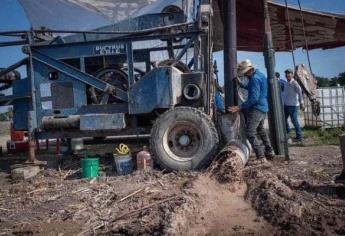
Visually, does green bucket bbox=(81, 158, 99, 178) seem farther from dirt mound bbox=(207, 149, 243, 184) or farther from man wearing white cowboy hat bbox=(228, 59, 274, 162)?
man wearing white cowboy hat bbox=(228, 59, 274, 162)

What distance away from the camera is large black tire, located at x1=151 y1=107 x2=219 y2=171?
7.06 m

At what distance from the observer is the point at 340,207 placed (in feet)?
15.3

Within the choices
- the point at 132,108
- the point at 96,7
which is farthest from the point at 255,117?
the point at 96,7

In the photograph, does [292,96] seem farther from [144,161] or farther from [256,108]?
[144,161]

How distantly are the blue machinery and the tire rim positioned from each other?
0.06 ft

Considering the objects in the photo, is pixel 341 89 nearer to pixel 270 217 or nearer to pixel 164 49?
pixel 164 49

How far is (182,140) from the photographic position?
7.33 m

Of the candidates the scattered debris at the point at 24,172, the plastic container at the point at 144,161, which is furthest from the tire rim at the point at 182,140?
the scattered debris at the point at 24,172

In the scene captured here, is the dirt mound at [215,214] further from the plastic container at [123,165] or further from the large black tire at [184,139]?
the plastic container at [123,165]

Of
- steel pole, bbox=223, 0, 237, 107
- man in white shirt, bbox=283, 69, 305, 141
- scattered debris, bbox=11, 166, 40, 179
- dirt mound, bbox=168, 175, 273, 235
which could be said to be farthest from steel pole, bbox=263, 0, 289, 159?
scattered debris, bbox=11, 166, 40, 179

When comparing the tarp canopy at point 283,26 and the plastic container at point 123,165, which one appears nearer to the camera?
the plastic container at point 123,165

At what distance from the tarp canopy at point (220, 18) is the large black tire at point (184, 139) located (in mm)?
2593

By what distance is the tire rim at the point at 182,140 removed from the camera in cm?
719

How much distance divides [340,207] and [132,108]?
162 inches
